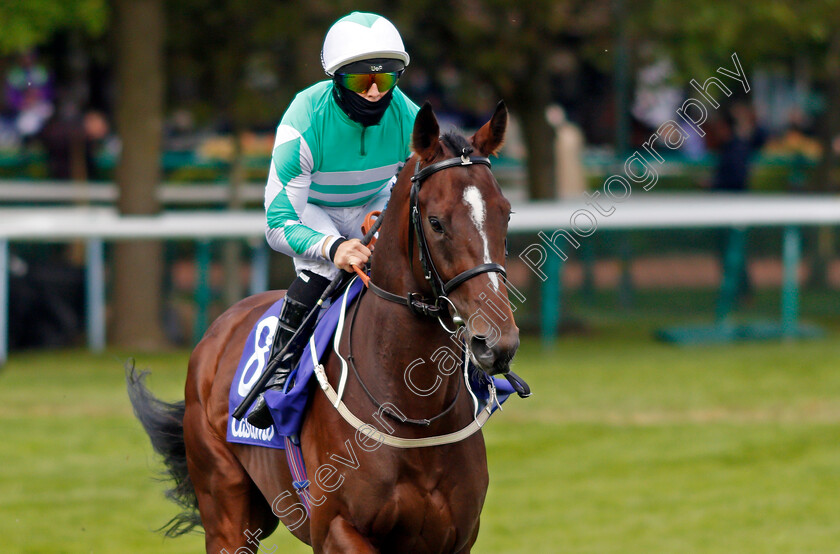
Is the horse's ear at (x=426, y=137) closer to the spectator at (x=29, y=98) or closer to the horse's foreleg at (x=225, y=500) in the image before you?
the horse's foreleg at (x=225, y=500)

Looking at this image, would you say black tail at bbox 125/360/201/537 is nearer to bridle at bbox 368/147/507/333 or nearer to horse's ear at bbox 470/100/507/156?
bridle at bbox 368/147/507/333

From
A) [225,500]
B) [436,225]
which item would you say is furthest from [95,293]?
[436,225]

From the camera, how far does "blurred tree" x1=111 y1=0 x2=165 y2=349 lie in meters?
11.2

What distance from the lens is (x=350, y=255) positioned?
3.51 m

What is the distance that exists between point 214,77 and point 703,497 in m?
7.78

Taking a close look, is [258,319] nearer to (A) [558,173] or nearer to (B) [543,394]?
(B) [543,394]

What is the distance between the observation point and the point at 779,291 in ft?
42.7

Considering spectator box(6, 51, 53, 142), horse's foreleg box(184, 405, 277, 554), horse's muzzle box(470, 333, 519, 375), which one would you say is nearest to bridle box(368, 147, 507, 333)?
horse's muzzle box(470, 333, 519, 375)

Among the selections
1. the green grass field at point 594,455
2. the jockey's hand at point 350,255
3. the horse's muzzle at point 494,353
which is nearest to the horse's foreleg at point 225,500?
the jockey's hand at point 350,255

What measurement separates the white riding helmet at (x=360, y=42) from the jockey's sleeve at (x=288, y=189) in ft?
0.88

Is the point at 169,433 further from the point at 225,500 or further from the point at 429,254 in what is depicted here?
the point at 429,254

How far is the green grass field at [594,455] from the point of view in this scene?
6.54 metres

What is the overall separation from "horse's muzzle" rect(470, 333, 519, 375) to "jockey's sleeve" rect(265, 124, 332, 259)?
0.91 metres

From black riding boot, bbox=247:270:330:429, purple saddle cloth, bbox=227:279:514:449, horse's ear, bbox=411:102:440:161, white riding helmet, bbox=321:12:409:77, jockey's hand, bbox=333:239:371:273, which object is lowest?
purple saddle cloth, bbox=227:279:514:449
